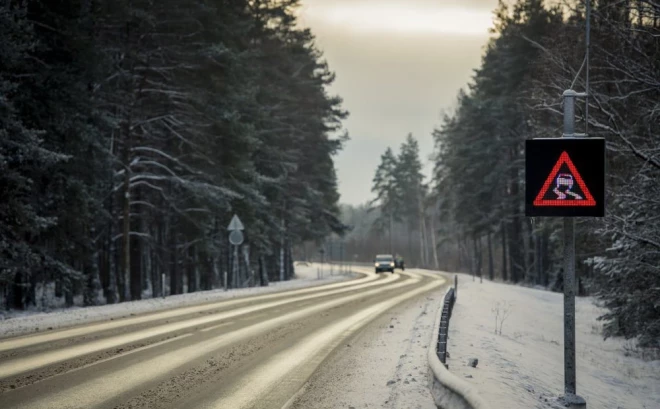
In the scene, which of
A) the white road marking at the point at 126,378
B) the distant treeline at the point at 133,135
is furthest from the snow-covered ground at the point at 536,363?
the distant treeline at the point at 133,135

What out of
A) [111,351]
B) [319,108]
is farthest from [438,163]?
[111,351]

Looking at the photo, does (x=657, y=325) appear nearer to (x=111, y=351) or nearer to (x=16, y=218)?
(x=111, y=351)

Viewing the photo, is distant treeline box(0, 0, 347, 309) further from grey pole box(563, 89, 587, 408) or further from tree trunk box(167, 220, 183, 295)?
grey pole box(563, 89, 587, 408)

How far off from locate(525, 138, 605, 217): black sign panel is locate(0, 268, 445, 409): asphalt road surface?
4.19 meters

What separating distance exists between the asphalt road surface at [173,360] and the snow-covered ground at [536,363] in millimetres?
2586

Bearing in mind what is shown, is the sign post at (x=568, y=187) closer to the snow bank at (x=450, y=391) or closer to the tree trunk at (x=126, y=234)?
Answer: the snow bank at (x=450, y=391)

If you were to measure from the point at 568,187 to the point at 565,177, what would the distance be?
138 mm

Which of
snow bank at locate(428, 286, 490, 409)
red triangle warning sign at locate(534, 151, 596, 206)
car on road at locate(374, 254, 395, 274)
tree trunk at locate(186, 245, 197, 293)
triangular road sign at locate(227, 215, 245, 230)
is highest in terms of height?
red triangle warning sign at locate(534, 151, 596, 206)

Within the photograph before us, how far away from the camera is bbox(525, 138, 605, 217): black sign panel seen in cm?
786

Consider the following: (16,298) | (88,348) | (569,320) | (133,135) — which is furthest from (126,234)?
(569,320)

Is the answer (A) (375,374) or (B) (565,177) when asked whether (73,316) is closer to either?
(A) (375,374)

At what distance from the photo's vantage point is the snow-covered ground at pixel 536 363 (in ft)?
27.6

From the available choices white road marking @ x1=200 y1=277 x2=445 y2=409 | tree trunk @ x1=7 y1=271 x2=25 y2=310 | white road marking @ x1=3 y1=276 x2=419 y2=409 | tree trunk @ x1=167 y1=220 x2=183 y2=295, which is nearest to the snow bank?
white road marking @ x1=200 y1=277 x2=445 y2=409

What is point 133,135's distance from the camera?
26.1 meters
